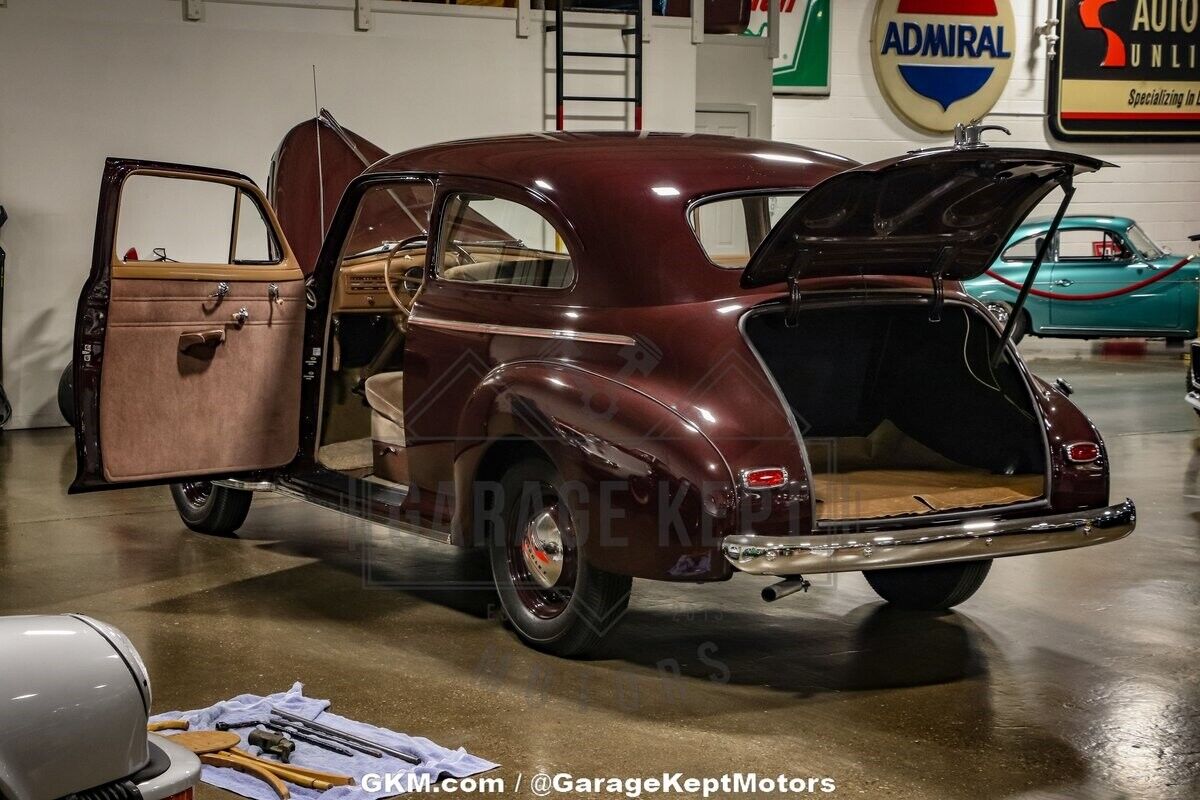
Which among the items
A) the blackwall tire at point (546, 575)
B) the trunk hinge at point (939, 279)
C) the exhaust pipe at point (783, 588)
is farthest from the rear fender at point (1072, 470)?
the blackwall tire at point (546, 575)

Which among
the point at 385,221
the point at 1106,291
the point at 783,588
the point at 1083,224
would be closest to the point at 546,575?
the point at 783,588

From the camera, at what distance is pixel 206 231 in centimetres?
1058

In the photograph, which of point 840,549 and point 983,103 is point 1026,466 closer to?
point 840,549

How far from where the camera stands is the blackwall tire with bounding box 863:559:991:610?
512 centimetres

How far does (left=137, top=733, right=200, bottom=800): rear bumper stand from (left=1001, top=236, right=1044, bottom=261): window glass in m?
13.2

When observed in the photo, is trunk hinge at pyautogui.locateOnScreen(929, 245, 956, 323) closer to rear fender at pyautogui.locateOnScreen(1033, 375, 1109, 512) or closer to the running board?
rear fender at pyautogui.locateOnScreen(1033, 375, 1109, 512)

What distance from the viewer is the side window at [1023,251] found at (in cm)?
1461

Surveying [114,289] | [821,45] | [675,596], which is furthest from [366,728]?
[821,45]

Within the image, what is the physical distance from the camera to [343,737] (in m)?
3.79

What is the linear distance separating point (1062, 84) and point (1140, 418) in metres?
8.40

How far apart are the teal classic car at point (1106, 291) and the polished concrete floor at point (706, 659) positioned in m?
7.90

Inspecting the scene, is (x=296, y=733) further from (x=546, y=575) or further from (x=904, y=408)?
(x=904, y=408)

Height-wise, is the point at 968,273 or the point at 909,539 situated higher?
the point at 968,273

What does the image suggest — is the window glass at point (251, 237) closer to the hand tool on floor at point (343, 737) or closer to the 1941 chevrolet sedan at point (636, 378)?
the 1941 chevrolet sedan at point (636, 378)
